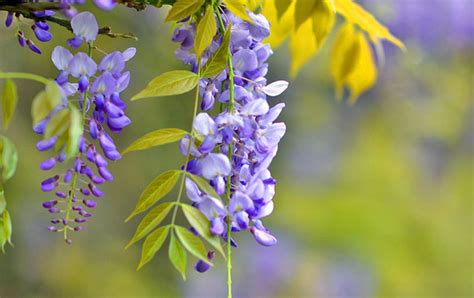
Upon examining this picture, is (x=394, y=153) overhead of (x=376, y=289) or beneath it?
overhead

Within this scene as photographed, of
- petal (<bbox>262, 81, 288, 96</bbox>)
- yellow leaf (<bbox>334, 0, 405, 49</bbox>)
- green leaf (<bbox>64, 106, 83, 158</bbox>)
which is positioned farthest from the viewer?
yellow leaf (<bbox>334, 0, 405, 49</bbox>)

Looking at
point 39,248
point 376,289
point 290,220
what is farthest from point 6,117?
point 376,289

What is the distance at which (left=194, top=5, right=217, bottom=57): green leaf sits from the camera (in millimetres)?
404

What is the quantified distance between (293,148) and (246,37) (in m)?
1.84

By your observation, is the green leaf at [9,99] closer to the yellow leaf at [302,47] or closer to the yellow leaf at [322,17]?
the yellow leaf at [322,17]

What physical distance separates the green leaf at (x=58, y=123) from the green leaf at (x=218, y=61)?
0.28 feet

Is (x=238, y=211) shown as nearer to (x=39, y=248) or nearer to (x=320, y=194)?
(x=39, y=248)

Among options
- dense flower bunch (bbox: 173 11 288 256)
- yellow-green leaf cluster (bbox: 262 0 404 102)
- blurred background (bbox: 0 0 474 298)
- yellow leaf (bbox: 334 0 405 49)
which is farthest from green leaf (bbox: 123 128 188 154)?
blurred background (bbox: 0 0 474 298)

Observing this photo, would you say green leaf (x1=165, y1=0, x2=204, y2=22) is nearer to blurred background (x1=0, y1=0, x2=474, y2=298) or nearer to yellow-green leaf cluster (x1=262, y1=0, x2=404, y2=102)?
yellow-green leaf cluster (x1=262, y1=0, x2=404, y2=102)

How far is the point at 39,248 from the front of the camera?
5.71ft

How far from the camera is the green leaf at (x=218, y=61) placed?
398 mm

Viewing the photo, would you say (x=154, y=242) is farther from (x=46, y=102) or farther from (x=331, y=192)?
(x=331, y=192)

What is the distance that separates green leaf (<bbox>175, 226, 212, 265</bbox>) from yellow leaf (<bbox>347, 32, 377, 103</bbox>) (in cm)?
38

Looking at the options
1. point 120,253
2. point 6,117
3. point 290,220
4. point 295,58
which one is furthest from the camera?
point 290,220
